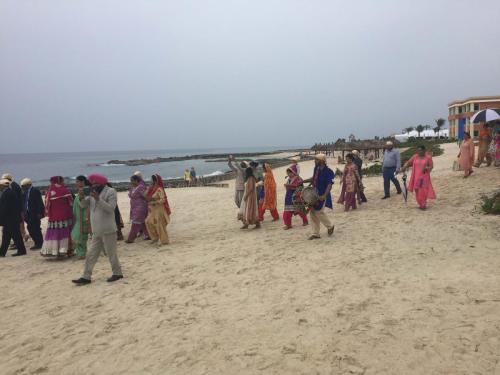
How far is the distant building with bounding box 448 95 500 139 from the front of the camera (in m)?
40.5

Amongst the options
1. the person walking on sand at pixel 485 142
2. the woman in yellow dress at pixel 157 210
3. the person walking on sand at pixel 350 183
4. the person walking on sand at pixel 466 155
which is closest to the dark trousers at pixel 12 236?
the woman in yellow dress at pixel 157 210

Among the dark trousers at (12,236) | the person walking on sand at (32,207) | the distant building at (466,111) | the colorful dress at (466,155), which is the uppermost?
the distant building at (466,111)

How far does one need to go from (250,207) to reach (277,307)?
4421mm

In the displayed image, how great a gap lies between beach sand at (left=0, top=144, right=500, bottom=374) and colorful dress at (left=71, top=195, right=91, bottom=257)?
265 mm

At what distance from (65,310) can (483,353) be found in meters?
4.62

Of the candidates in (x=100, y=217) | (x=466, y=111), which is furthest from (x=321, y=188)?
(x=466, y=111)

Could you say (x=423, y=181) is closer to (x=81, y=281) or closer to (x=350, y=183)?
(x=350, y=183)

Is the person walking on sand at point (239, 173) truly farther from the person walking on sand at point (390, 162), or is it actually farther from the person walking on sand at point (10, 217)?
the person walking on sand at point (10, 217)

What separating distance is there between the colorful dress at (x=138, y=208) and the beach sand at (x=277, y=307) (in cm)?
92

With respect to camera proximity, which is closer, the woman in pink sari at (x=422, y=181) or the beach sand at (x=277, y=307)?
the beach sand at (x=277, y=307)

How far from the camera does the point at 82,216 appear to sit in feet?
23.2

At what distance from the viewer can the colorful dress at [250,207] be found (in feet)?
28.1

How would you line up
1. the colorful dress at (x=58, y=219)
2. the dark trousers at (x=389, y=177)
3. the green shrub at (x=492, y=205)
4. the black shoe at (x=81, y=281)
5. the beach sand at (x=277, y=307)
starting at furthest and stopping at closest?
the dark trousers at (x=389, y=177) → the green shrub at (x=492, y=205) → the colorful dress at (x=58, y=219) → the black shoe at (x=81, y=281) → the beach sand at (x=277, y=307)

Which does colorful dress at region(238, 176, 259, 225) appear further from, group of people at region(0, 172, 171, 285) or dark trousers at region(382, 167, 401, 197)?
dark trousers at region(382, 167, 401, 197)
